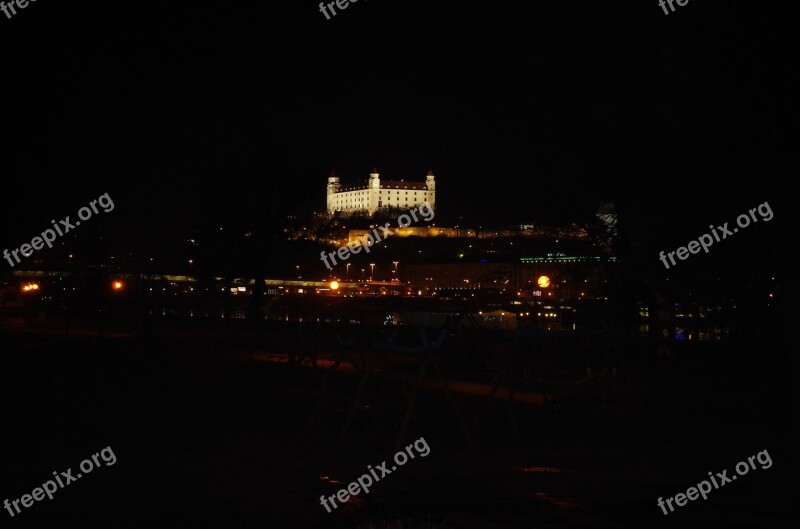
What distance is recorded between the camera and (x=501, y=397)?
16469mm

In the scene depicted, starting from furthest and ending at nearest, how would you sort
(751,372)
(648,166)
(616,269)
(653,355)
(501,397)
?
(616,269) → (653,355) → (751,372) → (501,397) → (648,166)

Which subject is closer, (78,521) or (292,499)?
(78,521)

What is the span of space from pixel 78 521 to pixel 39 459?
2681 millimetres

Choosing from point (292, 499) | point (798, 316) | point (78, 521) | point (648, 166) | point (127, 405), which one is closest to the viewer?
point (78, 521)

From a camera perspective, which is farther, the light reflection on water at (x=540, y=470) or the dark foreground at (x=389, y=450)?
the light reflection on water at (x=540, y=470)

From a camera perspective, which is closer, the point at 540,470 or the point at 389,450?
the point at 540,470

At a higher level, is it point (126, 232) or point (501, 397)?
point (126, 232)

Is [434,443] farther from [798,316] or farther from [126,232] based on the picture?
[126,232]

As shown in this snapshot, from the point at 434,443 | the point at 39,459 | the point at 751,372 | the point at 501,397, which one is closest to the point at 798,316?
the point at 434,443

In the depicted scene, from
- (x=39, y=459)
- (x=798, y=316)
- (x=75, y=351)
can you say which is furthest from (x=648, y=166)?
(x=75, y=351)

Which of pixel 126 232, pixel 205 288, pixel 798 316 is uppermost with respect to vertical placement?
pixel 205 288

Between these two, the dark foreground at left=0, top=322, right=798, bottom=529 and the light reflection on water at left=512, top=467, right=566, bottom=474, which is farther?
the light reflection on water at left=512, top=467, right=566, bottom=474

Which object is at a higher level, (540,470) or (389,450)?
(389,450)

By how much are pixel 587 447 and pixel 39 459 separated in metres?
6.38
